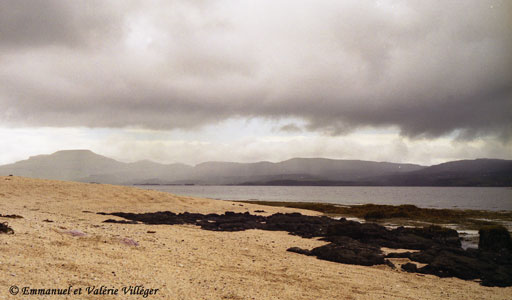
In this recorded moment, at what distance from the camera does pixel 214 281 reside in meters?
8.69

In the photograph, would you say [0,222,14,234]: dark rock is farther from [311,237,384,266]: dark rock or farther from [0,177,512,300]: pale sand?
[311,237,384,266]: dark rock

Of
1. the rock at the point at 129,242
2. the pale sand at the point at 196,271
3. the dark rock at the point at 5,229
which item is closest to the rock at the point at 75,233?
the pale sand at the point at 196,271

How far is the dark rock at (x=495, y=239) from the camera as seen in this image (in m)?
18.0

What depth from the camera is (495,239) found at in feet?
59.7

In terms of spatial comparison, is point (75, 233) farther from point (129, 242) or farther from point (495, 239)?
point (495, 239)

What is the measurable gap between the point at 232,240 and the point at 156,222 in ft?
24.0

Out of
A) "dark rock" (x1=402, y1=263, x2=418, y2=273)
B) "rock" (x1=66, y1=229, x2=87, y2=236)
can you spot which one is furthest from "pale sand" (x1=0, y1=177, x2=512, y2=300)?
"dark rock" (x1=402, y1=263, x2=418, y2=273)

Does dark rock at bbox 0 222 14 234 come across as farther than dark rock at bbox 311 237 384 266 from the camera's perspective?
No

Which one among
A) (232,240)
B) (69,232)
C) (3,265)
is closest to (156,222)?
(232,240)

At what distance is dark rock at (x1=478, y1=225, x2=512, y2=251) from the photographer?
18000mm

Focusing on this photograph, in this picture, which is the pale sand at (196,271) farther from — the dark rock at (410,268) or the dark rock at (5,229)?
the dark rock at (410,268)

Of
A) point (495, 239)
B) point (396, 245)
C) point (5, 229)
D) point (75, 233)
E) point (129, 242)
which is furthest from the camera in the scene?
point (495, 239)

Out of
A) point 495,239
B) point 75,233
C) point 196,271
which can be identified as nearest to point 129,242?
point 75,233

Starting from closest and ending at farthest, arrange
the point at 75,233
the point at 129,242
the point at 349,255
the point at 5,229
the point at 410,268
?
the point at 5,229 → the point at 129,242 → the point at 75,233 → the point at 410,268 → the point at 349,255
